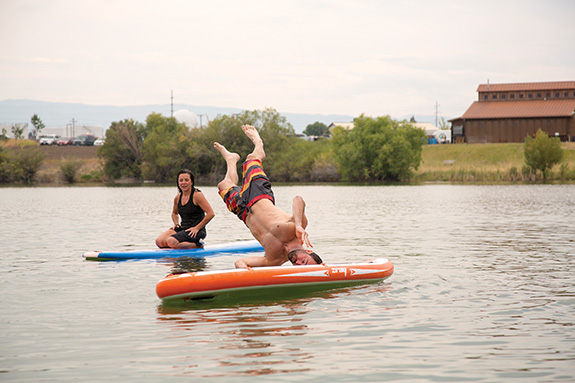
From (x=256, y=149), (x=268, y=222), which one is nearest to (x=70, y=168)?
(x=256, y=149)

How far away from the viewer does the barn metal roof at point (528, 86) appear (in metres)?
97.1

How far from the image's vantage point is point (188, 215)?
1500 cm

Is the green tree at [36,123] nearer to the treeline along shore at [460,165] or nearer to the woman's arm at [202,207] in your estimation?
the treeline along shore at [460,165]

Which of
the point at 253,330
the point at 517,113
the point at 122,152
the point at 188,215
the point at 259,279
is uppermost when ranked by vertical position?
the point at 517,113

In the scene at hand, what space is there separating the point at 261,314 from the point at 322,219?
1726cm

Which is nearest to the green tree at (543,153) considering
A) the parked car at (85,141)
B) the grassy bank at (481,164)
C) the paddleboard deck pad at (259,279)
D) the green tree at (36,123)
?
the grassy bank at (481,164)

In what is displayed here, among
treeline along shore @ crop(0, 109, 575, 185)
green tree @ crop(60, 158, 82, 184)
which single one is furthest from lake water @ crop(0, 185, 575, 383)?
green tree @ crop(60, 158, 82, 184)

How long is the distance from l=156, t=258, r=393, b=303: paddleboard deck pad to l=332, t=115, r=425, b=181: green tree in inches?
2488

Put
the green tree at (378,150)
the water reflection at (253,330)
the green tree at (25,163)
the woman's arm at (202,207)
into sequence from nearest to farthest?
the water reflection at (253,330) → the woman's arm at (202,207) → the green tree at (378,150) → the green tree at (25,163)

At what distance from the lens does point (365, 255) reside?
1528 cm

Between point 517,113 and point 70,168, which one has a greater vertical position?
point 517,113

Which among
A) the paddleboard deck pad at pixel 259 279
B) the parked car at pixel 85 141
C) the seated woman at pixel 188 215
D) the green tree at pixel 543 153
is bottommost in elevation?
the paddleboard deck pad at pixel 259 279

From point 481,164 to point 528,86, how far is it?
986 inches

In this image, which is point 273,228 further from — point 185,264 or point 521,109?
point 521,109
